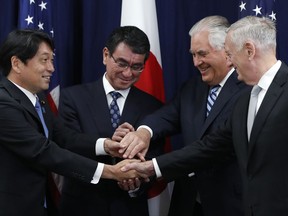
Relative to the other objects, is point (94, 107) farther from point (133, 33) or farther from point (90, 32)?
point (90, 32)

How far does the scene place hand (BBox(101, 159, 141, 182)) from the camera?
2.93 m

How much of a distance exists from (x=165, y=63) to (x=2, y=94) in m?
1.36

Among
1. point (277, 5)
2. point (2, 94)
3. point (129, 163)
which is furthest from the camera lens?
point (277, 5)

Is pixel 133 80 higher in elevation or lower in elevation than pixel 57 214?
higher

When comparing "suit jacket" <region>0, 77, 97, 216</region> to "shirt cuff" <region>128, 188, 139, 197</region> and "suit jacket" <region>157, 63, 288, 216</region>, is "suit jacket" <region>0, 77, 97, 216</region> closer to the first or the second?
"shirt cuff" <region>128, 188, 139, 197</region>

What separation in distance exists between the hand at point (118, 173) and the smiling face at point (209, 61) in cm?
57

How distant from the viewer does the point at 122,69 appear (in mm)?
3127

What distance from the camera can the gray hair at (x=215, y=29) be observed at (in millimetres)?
3020

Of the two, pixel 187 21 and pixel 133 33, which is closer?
pixel 133 33

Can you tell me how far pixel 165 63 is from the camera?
12.5 ft

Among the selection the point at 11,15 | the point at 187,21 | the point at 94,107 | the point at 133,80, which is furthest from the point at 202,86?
the point at 11,15

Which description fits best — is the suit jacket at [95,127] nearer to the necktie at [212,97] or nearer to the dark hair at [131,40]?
the dark hair at [131,40]

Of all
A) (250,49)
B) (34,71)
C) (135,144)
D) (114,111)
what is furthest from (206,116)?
(34,71)

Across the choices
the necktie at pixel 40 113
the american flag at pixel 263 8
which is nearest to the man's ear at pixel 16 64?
the necktie at pixel 40 113
